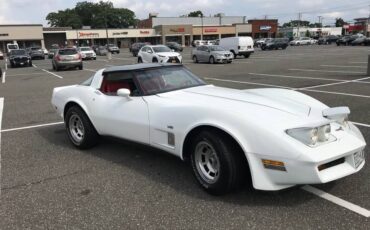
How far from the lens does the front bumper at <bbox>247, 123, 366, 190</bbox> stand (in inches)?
131

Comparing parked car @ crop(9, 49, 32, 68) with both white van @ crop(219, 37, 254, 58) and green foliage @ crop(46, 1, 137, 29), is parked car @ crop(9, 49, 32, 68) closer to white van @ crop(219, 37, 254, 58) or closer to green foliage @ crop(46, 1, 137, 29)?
white van @ crop(219, 37, 254, 58)

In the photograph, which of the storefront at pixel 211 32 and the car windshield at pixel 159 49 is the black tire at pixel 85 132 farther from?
the storefront at pixel 211 32

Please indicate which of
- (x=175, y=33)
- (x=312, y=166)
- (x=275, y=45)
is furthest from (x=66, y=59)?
(x=175, y=33)

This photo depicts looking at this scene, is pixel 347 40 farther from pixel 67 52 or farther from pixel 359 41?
pixel 67 52

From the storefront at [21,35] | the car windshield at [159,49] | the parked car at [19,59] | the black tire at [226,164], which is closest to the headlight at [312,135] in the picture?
the black tire at [226,164]

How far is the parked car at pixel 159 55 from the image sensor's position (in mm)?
24683

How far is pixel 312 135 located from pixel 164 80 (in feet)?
7.54

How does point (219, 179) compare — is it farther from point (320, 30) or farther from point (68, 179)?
point (320, 30)

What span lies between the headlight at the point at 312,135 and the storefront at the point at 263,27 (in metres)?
106

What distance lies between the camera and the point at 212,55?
2669 centimetres

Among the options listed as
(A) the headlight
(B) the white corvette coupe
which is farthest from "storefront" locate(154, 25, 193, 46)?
(A) the headlight

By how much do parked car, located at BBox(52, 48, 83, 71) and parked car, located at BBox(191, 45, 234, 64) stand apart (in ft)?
28.9

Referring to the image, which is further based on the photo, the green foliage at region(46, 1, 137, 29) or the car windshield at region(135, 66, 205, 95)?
the green foliage at region(46, 1, 137, 29)

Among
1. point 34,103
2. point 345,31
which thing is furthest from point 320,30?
point 34,103
